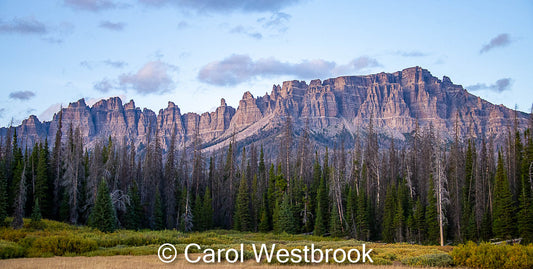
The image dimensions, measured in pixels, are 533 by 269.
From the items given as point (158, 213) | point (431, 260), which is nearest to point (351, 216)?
point (158, 213)

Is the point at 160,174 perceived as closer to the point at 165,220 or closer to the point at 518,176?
the point at 165,220

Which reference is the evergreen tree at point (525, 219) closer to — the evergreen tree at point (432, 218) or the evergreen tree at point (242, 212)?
the evergreen tree at point (432, 218)

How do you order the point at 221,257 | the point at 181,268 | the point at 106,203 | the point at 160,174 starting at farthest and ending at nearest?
the point at 160,174 < the point at 106,203 < the point at 221,257 < the point at 181,268

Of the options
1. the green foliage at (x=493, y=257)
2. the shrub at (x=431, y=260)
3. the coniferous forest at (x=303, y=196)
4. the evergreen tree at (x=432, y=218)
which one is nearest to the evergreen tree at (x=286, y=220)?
the coniferous forest at (x=303, y=196)

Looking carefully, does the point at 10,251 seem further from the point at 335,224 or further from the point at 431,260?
the point at 335,224

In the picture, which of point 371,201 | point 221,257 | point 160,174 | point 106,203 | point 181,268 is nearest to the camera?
point 181,268

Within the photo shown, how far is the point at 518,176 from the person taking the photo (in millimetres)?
51156

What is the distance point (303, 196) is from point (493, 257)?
40.2 m

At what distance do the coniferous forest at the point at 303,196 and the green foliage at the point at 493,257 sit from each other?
68.0ft

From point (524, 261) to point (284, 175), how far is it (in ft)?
153

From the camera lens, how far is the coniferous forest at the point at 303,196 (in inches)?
1815

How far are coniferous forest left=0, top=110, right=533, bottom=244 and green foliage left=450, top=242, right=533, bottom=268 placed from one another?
68.0ft

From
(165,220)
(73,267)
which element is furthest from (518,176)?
(73,267)

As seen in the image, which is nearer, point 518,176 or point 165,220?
point 518,176
